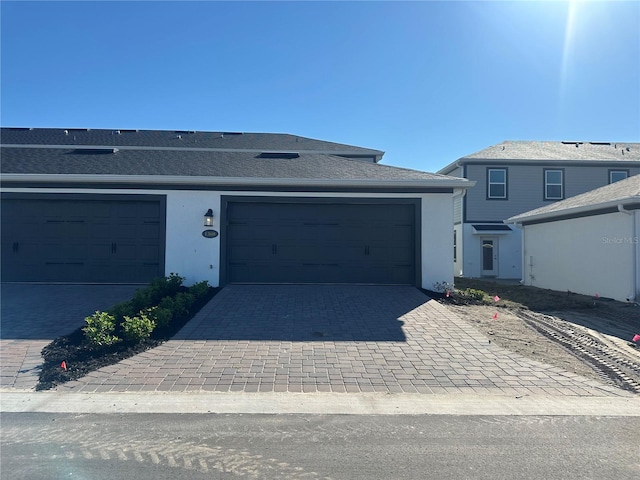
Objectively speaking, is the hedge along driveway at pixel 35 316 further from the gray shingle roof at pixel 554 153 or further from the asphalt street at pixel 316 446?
the gray shingle roof at pixel 554 153

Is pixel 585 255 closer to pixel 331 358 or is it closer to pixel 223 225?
pixel 331 358

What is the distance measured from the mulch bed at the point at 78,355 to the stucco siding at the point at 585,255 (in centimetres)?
1114

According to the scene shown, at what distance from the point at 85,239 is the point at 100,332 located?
615cm

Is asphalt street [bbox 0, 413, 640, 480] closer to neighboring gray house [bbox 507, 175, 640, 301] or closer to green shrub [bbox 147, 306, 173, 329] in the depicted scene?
green shrub [bbox 147, 306, 173, 329]

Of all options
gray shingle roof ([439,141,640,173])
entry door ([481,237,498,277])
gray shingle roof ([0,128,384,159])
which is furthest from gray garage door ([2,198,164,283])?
entry door ([481,237,498,277])

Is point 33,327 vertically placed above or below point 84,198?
below

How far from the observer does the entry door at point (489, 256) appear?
61.4 ft

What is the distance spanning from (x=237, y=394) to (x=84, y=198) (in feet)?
28.8

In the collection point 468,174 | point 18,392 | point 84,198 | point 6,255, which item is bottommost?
point 18,392

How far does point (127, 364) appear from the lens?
5.49m

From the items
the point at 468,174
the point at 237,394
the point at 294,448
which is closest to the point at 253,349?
the point at 237,394

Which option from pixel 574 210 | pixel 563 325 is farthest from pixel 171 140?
pixel 563 325

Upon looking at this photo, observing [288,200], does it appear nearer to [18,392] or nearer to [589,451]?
[18,392]

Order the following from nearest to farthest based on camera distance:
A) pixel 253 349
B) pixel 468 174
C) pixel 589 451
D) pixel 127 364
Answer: pixel 589 451 → pixel 127 364 → pixel 253 349 → pixel 468 174
